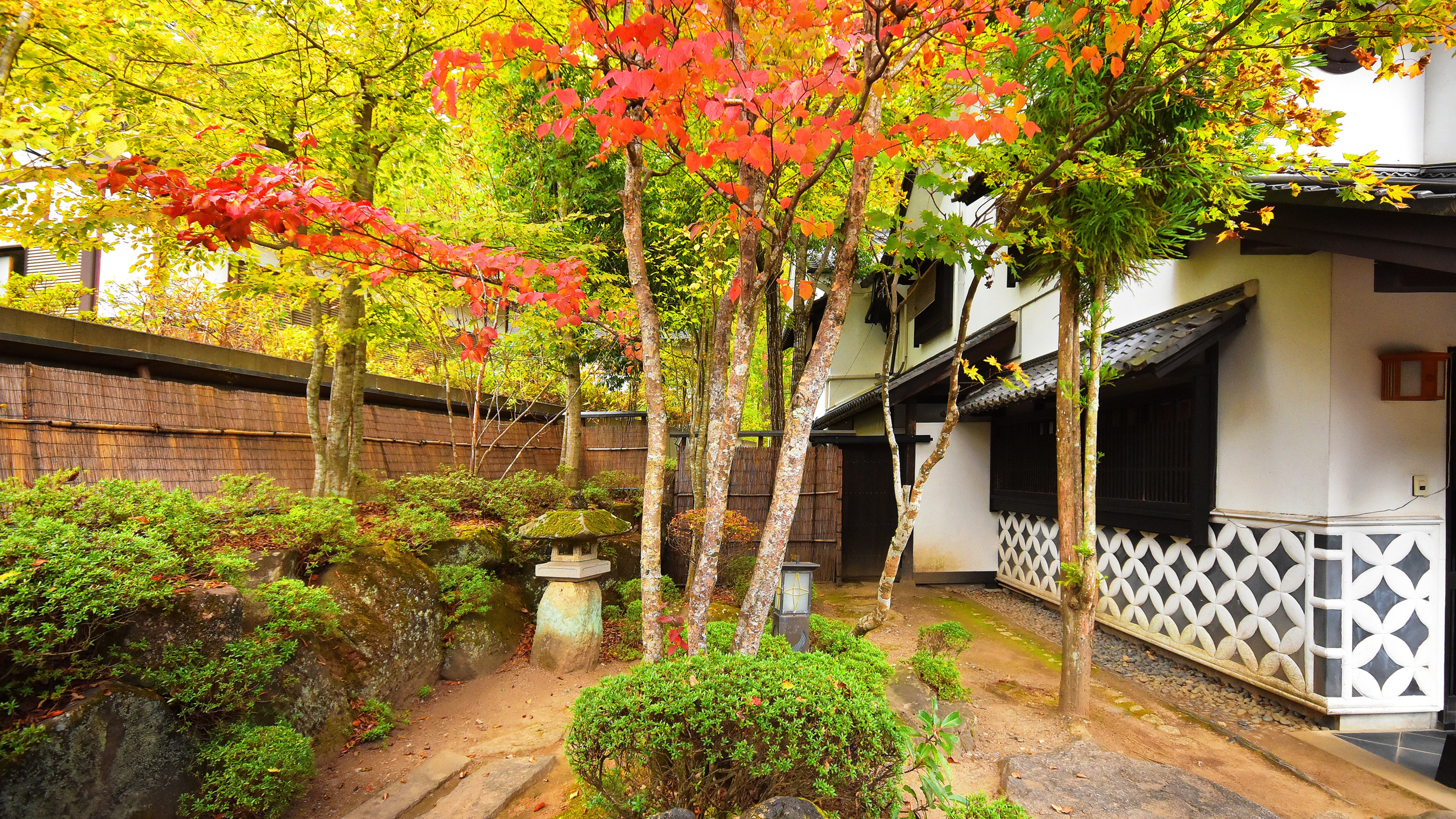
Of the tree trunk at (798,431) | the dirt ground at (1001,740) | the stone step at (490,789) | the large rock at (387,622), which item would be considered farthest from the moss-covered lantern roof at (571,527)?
the tree trunk at (798,431)

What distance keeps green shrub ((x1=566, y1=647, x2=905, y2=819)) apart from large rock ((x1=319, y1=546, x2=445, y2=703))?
9.62 feet

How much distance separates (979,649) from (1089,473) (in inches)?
123

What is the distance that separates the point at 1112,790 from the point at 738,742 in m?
2.96

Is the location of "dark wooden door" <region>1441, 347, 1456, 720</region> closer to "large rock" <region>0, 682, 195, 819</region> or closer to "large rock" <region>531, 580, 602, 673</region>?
"large rock" <region>531, 580, 602, 673</region>

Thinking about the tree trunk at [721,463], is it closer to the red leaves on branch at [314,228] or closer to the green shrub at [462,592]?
the red leaves on branch at [314,228]

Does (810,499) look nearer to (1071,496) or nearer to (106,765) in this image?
(1071,496)

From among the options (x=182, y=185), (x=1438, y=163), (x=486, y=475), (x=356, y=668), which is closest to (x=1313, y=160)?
(x=1438, y=163)

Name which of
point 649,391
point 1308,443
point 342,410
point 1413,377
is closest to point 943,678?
point 649,391

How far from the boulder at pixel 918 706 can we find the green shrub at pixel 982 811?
131 centimetres

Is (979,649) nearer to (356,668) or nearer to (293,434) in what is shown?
(356,668)

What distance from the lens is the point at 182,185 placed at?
345 centimetres

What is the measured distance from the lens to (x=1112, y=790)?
4.14 m

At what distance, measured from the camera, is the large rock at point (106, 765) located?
2912mm

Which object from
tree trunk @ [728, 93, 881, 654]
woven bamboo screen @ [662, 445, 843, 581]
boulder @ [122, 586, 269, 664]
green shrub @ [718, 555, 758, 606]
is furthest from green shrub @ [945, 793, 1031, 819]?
woven bamboo screen @ [662, 445, 843, 581]
